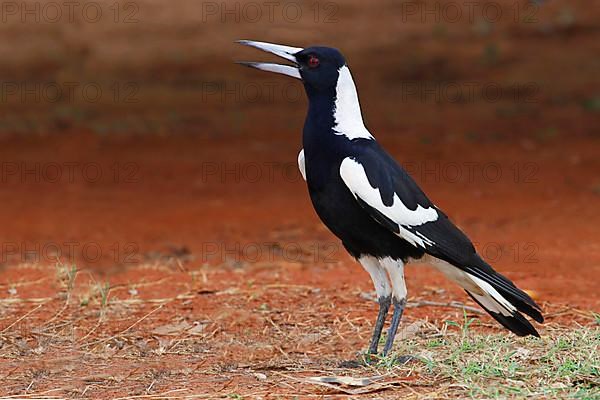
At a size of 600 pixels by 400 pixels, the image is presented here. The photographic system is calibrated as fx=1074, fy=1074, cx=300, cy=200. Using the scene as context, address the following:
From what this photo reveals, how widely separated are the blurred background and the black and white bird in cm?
309

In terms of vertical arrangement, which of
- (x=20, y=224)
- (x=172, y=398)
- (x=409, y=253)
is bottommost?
(x=20, y=224)

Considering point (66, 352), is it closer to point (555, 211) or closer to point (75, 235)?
point (75, 235)

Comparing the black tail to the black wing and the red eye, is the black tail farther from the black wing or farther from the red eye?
the red eye

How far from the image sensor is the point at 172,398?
3.91 m

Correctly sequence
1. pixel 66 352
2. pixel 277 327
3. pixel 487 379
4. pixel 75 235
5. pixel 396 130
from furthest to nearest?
pixel 396 130
pixel 75 235
pixel 277 327
pixel 66 352
pixel 487 379

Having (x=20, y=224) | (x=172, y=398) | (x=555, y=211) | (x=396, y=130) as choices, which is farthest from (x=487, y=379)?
(x=396, y=130)

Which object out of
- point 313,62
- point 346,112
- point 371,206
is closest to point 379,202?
point 371,206

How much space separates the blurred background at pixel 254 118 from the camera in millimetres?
8406

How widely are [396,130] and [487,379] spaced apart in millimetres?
7521

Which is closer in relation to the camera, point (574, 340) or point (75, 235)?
point (574, 340)

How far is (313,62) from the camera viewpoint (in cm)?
446

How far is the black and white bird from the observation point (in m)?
4.23

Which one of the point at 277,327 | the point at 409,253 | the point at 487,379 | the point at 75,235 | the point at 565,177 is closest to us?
the point at 487,379

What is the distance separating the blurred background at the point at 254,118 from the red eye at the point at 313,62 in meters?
3.14
